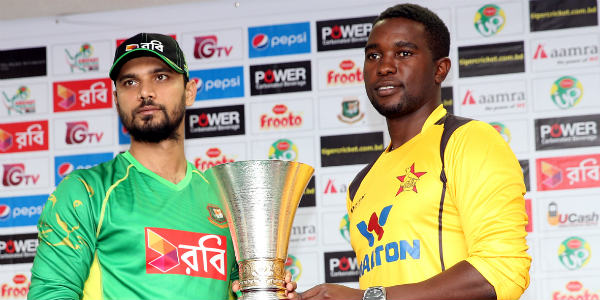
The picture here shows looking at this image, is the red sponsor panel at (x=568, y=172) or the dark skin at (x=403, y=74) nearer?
the dark skin at (x=403, y=74)

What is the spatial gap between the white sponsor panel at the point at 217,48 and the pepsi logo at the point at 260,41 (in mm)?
84

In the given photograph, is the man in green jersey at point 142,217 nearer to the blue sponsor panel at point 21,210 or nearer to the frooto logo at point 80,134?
the frooto logo at point 80,134

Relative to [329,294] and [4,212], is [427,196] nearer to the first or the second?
[329,294]

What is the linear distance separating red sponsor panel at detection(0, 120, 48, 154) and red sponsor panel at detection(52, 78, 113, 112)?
159 millimetres

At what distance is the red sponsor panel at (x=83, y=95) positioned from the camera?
14.8 ft

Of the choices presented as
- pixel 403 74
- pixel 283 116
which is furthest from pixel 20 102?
pixel 403 74

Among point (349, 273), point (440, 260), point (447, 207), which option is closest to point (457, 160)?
point (447, 207)

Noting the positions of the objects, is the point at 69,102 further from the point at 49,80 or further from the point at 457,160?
the point at 457,160

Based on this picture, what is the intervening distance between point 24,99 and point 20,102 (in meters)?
0.03

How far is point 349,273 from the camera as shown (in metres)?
4.18

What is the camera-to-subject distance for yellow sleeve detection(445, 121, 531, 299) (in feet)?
6.05

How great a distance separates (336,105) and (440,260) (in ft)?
7.64

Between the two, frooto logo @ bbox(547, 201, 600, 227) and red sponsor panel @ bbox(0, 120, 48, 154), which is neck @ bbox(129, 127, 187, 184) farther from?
frooto logo @ bbox(547, 201, 600, 227)

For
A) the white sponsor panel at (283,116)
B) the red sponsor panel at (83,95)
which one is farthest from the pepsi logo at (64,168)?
the white sponsor panel at (283,116)
